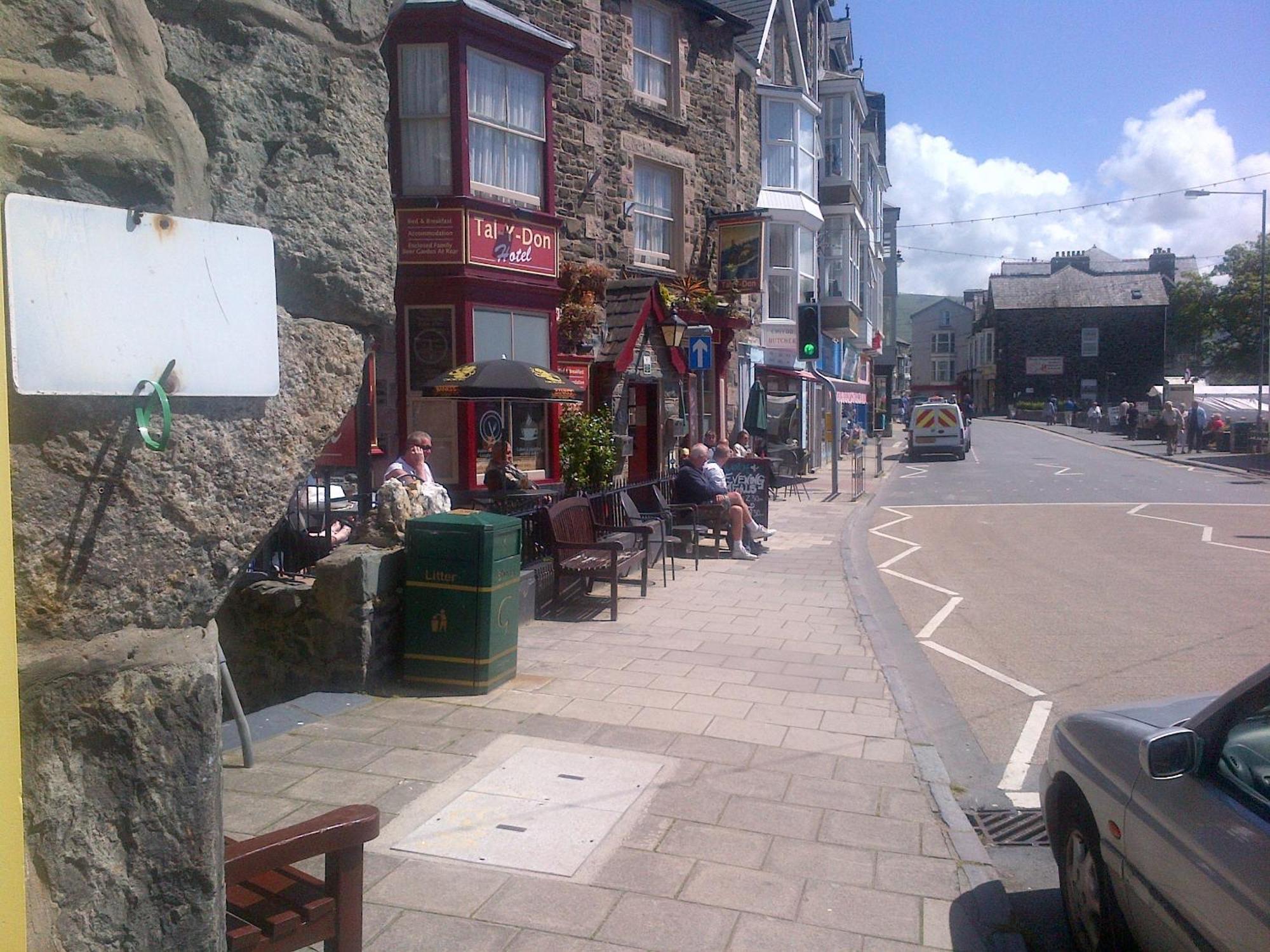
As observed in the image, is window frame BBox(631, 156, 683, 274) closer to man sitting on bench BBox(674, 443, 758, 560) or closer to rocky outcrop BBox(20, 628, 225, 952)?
man sitting on bench BBox(674, 443, 758, 560)

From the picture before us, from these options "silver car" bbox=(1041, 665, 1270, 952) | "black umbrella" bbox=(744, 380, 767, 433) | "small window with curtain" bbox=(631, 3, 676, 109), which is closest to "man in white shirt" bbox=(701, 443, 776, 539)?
"small window with curtain" bbox=(631, 3, 676, 109)

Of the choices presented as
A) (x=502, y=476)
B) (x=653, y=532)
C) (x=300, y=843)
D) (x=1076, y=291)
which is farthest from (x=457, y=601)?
(x=1076, y=291)

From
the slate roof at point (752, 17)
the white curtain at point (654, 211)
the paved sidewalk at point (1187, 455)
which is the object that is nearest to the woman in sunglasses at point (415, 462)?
the white curtain at point (654, 211)

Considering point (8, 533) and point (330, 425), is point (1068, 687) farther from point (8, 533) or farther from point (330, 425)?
point (8, 533)

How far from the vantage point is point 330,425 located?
2570mm

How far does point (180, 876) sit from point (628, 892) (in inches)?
96.8

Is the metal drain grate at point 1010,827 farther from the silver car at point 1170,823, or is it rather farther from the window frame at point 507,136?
the window frame at point 507,136

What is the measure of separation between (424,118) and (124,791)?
13.5 metres

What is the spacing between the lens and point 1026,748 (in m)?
6.48

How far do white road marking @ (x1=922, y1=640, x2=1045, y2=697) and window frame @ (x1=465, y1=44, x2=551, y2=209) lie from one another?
8901 millimetres

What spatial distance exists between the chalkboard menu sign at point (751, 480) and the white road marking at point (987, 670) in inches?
227

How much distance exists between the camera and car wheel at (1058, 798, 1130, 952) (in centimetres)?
379

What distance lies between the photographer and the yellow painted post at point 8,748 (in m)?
1.74

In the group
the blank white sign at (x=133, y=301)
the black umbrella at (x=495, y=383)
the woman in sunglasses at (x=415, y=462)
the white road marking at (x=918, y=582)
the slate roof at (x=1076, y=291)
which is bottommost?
the white road marking at (x=918, y=582)
